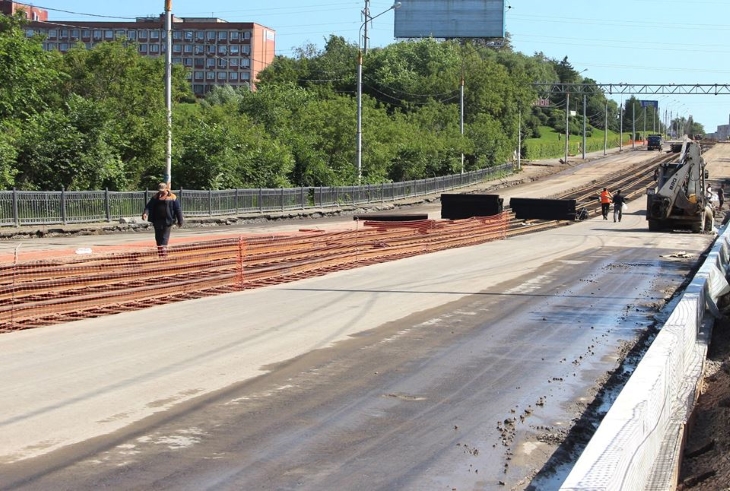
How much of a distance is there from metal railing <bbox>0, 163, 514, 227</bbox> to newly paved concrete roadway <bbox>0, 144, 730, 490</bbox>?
1735cm

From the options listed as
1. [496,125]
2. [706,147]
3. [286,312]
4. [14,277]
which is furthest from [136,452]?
[706,147]

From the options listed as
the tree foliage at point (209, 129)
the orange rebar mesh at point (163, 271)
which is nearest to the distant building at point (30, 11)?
the tree foliage at point (209, 129)

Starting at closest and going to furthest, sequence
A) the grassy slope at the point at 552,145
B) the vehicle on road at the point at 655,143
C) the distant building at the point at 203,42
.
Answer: the grassy slope at the point at 552,145
the vehicle on road at the point at 655,143
the distant building at the point at 203,42

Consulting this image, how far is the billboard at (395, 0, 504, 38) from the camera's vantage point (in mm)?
100812

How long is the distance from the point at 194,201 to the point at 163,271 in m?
26.6

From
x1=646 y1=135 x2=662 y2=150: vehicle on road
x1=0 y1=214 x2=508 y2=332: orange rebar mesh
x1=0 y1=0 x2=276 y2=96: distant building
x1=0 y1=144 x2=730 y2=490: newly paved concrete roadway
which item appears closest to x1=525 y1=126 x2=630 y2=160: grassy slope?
x1=646 y1=135 x2=662 y2=150: vehicle on road

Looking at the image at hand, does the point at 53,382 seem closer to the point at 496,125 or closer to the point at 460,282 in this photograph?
the point at 460,282

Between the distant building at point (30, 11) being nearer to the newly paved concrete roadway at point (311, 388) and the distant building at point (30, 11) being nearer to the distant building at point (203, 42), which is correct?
the distant building at point (203, 42)

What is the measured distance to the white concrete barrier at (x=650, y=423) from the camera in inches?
198

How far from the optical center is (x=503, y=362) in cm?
1148

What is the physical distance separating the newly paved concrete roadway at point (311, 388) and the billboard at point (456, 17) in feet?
282

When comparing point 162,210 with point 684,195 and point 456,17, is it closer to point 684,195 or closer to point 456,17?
point 684,195

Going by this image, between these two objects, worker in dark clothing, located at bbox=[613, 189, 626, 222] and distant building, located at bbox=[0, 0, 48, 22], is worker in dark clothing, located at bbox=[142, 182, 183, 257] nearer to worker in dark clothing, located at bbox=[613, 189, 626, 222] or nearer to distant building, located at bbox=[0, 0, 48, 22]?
worker in dark clothing, located at bbox=[613, 189, 626, 222]

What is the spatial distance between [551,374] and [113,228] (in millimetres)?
27514
